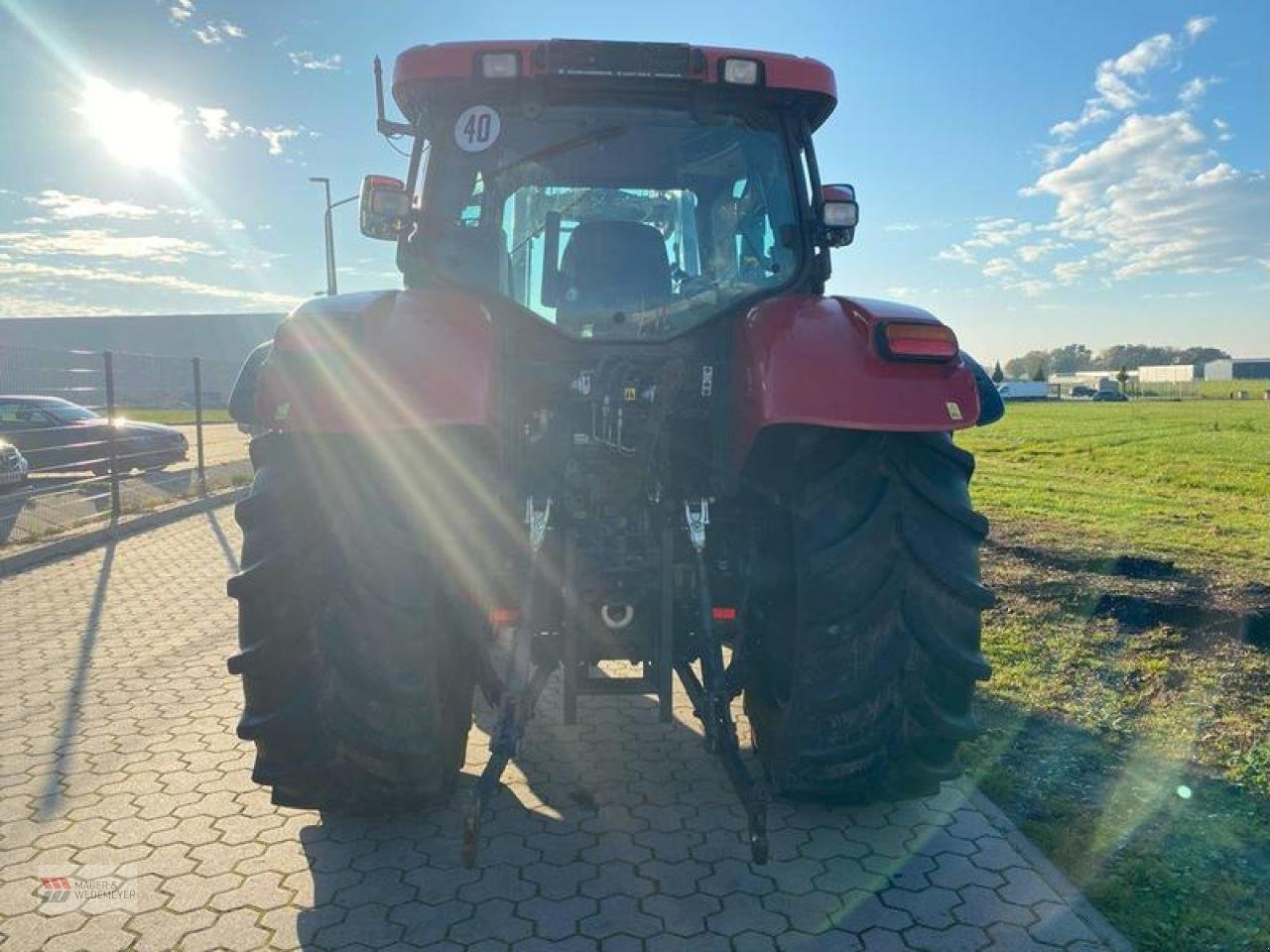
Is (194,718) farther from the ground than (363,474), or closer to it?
closer to it

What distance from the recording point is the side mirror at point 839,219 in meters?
3.79

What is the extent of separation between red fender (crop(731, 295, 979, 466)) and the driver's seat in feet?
2.04

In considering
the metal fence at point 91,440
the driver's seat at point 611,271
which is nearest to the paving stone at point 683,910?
the driver's seat at point 611,271

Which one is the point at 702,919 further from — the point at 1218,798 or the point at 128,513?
the point at 128,513

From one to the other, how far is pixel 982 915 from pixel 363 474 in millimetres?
2416

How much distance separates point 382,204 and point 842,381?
72.3 inches

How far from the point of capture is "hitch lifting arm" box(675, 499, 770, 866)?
8.81 ft

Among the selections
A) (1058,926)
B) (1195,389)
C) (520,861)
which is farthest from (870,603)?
(1195,389)

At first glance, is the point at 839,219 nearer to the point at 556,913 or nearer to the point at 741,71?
the point at 741,71

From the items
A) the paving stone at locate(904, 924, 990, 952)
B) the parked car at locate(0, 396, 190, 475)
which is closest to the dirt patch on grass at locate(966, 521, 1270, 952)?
the paving stone at locate(904, 924, 990, 952)

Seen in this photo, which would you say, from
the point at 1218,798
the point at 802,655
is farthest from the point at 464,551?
the point at 1218,798

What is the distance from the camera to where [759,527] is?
11.0 feet

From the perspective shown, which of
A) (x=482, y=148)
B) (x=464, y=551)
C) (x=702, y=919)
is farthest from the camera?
(x=482, y=148)

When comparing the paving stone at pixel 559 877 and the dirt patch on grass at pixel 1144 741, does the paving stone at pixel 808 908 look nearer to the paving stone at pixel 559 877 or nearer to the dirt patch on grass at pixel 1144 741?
the paving stone at pixel 559 877
